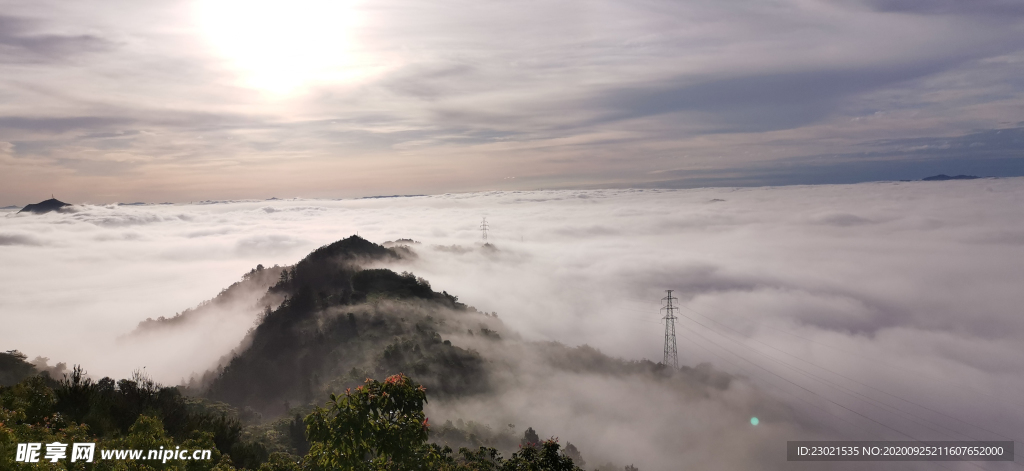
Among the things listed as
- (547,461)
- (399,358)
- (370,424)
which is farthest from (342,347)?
(370,424)

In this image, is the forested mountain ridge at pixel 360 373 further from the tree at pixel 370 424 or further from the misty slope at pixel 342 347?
the tree at pixel 370 424

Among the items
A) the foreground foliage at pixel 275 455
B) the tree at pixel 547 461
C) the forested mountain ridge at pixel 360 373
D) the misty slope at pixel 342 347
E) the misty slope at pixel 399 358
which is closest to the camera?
the foreground foliage at pixel 275 455

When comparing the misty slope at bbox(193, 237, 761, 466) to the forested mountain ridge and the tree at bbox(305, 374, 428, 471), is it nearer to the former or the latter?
the forested mountain ridge

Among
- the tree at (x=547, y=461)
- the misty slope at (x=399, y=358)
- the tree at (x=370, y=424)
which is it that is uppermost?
the tree at (x=370, y=424)

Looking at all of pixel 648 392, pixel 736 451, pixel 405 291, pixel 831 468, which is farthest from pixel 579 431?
pixel 831 468

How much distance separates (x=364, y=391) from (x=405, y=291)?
495 ft

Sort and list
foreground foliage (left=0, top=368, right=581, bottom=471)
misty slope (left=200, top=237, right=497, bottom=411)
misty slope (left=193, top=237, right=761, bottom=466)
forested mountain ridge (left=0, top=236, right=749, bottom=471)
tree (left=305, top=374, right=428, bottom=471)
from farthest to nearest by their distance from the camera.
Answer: misty slope (left=200, top=237, right=497, bottom=411) → misty slope (left=193, top=237, right=761, bottom=466) → forested mountain ridge (left=0, top=236, right=749, bottom=471) → foreground foliage (left=0, top=368, right=581, bottom=471) → tree (left=305, top=374, right=428, bottom=471)

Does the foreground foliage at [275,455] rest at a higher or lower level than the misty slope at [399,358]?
higher

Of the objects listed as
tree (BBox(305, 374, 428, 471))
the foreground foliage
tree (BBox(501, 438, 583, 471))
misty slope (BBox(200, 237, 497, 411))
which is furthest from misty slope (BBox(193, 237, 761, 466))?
tree (BBox(305, 374, 428, 471))

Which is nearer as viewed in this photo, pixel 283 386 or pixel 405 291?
pixel 283 386

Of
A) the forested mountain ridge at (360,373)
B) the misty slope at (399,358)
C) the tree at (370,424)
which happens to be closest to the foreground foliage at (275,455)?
the tree at (370,424)

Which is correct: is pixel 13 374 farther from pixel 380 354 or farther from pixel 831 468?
pixel 831 468

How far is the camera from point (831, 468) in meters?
200

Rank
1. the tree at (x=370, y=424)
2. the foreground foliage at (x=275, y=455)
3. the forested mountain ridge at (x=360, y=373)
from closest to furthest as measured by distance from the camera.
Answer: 1. the tree at (x=370, y=424)
2. the foreground foliage at (x=275, y=455)
3. the forested mountain ridge at (x=360, y=373)
